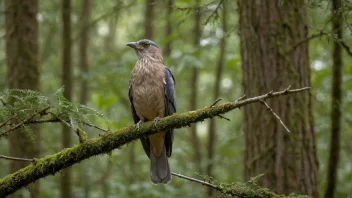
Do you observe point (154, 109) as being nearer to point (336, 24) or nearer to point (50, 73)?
point (336, 24)

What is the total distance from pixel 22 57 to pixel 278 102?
3.67 meters

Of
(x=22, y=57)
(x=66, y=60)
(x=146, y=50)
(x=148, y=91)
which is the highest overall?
(x=66, y=60)

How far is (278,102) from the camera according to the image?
5156mm

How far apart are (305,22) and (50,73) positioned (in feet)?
26.4

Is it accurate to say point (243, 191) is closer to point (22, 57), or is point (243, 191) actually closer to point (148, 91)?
point (148, 91)

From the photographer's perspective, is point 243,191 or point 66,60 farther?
point 66,60

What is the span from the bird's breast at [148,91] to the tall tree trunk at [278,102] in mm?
1071

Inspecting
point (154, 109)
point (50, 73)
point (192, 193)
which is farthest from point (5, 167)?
point (154, 109)

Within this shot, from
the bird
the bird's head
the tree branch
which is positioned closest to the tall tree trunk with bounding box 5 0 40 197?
the bird's head

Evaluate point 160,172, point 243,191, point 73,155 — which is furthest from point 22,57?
point 243,191

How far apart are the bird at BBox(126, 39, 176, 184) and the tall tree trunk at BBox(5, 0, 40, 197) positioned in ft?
5.27

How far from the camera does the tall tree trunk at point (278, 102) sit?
508cm

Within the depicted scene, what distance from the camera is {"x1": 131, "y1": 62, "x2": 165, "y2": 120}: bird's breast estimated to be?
555 centimetres

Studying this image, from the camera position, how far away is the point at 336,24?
17.6ft
